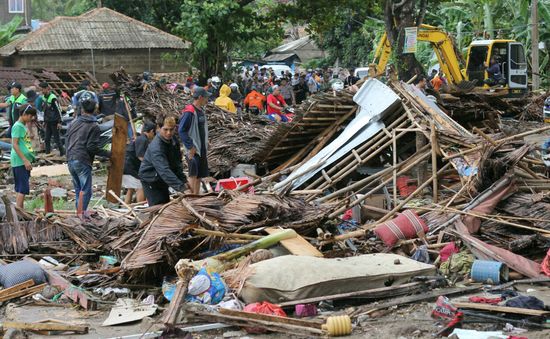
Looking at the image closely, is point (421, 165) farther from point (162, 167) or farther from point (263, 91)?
point (263, 91)

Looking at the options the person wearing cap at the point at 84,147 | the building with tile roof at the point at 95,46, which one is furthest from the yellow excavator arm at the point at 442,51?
the person wearing cap at the point at 84,147

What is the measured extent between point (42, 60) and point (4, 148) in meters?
14.5

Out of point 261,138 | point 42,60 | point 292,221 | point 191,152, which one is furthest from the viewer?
point 42,60

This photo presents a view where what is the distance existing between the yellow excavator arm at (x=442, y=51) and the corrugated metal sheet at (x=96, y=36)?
848 cm

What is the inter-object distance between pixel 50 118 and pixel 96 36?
1341 centimetres

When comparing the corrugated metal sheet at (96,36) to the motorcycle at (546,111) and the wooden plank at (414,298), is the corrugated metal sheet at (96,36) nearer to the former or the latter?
the motorcycle at (546,111)

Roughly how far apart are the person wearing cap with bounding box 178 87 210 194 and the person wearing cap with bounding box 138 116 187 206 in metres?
1.34

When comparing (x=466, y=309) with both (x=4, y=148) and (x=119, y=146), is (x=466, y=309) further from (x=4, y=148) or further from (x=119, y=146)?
(x=4, y=148)

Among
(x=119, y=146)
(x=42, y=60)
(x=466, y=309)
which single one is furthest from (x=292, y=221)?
(x=42, y=60)

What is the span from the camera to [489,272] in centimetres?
827

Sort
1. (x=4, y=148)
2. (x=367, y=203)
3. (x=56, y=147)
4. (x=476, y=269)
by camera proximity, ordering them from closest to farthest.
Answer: (x=476, y=269) → (x=367, y=203) → (x=4, y=148) → (x=56, y=147)

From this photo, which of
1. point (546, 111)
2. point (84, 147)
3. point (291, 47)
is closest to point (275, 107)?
point (546, 111)

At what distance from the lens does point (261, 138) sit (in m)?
15.1

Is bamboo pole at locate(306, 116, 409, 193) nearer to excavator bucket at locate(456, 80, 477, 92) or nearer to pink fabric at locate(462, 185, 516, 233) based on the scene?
pink fabric at locate(462, 185, 516, 233)
